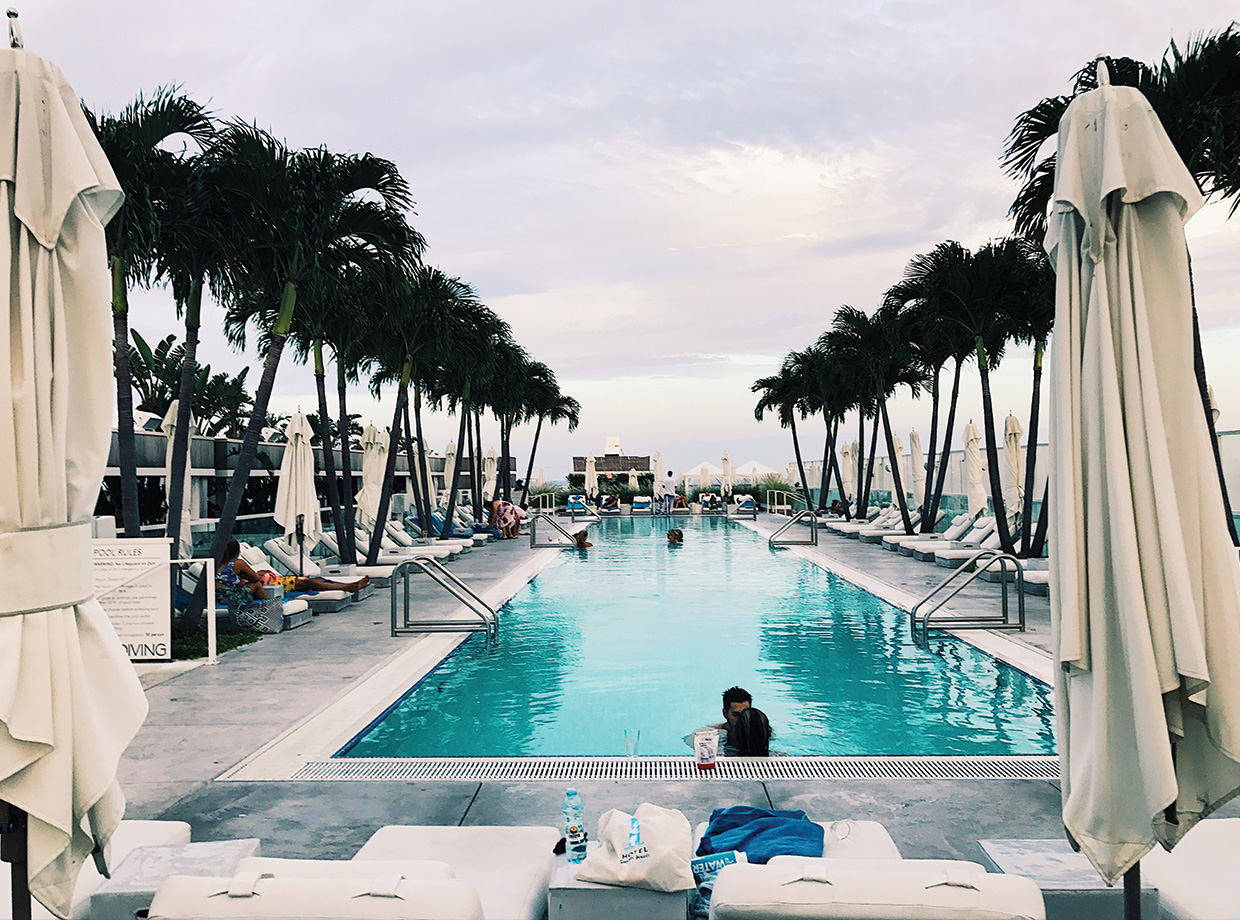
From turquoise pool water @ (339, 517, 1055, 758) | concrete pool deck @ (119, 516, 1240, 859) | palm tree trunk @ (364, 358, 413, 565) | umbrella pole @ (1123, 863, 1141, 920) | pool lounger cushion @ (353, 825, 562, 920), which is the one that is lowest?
turquoise pool water @ (339, 517, 1055, 758)

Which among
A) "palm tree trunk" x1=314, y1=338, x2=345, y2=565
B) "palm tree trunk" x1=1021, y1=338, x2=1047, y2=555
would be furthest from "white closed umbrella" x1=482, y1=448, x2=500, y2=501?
"palm tree trunk" x1=1021, y1=338, x2=1047, y2=555

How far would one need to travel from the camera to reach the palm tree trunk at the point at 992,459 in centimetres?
1301

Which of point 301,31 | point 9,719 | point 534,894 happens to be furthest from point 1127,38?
point 9,719

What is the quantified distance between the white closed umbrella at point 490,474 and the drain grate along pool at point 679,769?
2344cm

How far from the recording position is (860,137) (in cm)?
1648

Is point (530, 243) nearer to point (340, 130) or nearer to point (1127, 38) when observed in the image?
point (340, 130)

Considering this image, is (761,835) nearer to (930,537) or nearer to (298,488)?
(298,488)

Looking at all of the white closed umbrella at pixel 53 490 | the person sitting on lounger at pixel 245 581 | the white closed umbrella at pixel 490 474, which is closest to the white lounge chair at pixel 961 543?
the person sitting on lounger at pixel 245 581

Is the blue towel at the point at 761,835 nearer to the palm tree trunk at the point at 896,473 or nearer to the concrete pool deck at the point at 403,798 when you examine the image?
the concrete pool deck at the point at 403,798

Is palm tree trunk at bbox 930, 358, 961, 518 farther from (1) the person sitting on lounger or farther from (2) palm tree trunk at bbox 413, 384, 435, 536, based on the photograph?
(1) the person sitting on lounger

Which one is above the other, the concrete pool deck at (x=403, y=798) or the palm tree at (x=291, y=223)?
the palm tree at (x=291, y=223)

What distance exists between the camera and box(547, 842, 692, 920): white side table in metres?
2.49

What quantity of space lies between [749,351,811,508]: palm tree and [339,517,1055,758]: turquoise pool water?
1684 cm

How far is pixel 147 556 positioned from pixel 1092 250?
7.01 m
